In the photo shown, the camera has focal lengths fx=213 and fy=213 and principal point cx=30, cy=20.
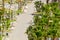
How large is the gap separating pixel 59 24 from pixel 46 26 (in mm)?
349

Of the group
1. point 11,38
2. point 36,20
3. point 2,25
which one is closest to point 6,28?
point 2,25

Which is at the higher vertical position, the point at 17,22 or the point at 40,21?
the point at 40,21

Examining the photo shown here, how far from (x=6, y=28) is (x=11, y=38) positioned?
1181mm

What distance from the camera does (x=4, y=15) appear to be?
12.3m

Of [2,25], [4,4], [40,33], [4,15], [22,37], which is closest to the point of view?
[40,33]

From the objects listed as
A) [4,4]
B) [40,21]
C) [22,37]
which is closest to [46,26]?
[40,21]

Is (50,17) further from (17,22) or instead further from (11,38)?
(17,22)

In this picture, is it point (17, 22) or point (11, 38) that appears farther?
point (17, 22)

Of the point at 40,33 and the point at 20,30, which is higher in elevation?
the point at 40,33

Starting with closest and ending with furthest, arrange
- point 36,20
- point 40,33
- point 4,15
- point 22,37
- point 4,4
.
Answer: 1. point 40,33
2. point 36,20
3. point 22,37
4. point 4,15
5. point 4,4

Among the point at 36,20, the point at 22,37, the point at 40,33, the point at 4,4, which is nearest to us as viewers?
the point at 40,33

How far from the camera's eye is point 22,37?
32.6 ft

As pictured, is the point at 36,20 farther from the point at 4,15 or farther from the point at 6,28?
the point at 4,15

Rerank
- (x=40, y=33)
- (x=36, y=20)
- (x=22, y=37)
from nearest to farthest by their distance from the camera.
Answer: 1. (x=40, y=33)
2. (x=36, y=20)
3. (x=22, y=37)
